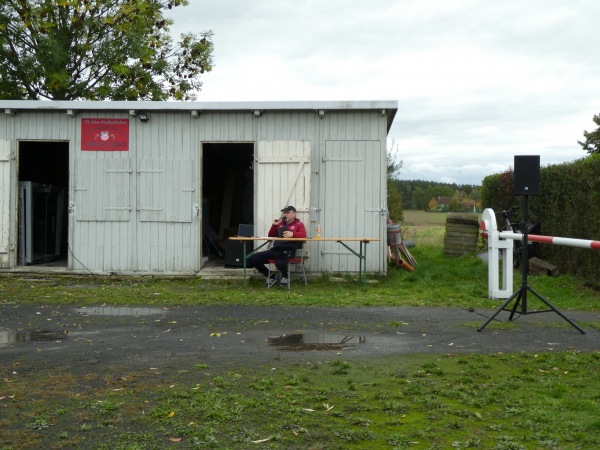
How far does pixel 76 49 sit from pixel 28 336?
16937mm

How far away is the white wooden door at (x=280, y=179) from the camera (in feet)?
39.4

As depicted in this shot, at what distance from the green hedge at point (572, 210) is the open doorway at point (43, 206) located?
8.59 metres

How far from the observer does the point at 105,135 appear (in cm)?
1241

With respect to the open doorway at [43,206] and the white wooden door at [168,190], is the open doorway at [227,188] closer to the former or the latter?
the open doorway at [43,206]

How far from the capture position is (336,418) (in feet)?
14.0

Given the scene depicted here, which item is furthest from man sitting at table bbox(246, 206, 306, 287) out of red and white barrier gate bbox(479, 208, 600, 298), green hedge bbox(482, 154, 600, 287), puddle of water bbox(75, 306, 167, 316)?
green hedge bbox(482, 154, 600, 287)

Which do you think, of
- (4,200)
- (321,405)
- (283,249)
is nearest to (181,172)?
(283,249)

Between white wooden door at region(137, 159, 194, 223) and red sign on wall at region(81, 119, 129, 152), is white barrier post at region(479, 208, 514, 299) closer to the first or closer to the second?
white wooden door at region(137, 159, 194, 223)

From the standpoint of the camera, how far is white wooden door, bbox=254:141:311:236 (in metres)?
12.0

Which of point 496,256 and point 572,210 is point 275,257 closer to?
point 496,256

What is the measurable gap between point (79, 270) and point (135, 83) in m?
12.1

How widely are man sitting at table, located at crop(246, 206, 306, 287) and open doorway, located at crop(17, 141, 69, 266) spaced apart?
4413 mm

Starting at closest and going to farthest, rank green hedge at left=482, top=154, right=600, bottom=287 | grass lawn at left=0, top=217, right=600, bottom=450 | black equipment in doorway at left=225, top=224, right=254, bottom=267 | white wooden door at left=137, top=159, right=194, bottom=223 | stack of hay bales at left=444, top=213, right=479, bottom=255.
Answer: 1. grass lawn at left=0, top=217, right=600, bottom=450
2. green hedge at left=482, top=154, right=600, bottom=287
3. white wooden door at left=137, top=159, right=194, bottom=223
4. black equipment in doorway at left=225, top=224, right=254, bottom=267
5. stack of hay bales at left=444, top=213, right=479, bottom=255

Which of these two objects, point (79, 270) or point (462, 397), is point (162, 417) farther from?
point (79, 270)
